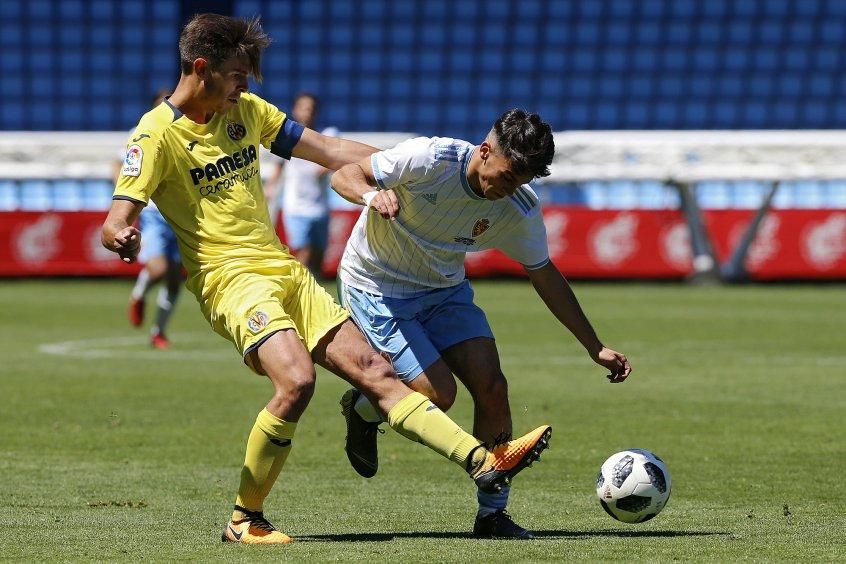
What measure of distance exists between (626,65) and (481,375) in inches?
1020

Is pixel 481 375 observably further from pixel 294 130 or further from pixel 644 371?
pixel 644 371

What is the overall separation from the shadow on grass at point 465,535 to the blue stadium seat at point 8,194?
19.5m

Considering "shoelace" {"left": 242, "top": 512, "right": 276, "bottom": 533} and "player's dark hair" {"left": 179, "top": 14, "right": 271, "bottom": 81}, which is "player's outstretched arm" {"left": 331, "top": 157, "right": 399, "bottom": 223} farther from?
"shoelace" {"left": 242, "top": 512, "right": 276, "bottom": 533}

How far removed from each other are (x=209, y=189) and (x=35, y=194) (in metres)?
19.5

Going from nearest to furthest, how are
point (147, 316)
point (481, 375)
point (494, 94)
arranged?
point (481, 375) → point (147, 316) → point (494, 94)

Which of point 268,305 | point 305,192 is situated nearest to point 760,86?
point 305,192

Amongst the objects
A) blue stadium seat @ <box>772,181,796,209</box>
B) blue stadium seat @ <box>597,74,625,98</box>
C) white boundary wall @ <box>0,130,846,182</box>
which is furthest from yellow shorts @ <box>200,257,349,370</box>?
blue stadium seat @ <box>597,74,625,98</box>

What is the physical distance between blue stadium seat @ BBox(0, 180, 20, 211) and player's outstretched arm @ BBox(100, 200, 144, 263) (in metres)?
19.3

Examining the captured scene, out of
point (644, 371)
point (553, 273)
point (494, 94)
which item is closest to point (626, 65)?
point (494, 94)

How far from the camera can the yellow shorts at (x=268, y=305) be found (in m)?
5.40

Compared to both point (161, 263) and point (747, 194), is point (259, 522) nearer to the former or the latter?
point (161, 263)

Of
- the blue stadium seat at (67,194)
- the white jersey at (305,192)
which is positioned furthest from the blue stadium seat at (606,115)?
the white jersey at (305,192)

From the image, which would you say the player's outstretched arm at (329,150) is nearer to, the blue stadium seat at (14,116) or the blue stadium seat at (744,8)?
the blue stadium seat at (14,116)

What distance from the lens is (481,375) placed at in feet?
19.2
